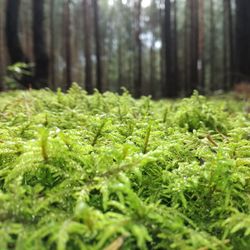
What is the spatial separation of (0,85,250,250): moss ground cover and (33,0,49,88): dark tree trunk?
21.5ft

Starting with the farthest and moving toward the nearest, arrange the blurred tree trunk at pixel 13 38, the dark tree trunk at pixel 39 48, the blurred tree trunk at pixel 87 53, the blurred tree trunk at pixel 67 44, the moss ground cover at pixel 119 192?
the blurred tree trunk at pixel 67 44 → the blurred tree trunk at pixel 87 53 → the dark tree trunk at pixel 39 48 → the blurred tree trunk at pixel 13 38 → the moss ground cover at pixel 119 192

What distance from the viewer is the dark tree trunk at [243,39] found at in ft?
36.2

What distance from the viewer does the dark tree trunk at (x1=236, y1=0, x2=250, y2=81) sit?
11.0 m

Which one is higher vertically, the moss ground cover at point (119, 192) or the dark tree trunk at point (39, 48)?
the dark tree trunk at point (39, 48)

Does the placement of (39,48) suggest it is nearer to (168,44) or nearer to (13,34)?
(13,34)

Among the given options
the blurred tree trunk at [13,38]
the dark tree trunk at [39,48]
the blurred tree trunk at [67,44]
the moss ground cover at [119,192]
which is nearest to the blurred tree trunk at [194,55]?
the blurred tree trunk at [67,44]

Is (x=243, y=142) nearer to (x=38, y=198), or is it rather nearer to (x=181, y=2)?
(x=38, y=198)

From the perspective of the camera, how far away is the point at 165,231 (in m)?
1.01

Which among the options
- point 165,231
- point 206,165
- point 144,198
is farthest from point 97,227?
point 206,165

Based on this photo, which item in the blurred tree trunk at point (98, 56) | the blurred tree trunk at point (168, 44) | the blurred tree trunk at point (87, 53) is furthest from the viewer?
the blurred tree trunk at point (87, 53)

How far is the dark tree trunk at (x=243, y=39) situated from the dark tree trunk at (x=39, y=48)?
5812 mm

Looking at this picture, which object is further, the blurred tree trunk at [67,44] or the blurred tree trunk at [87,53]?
the blurred tree trunk at [67,44]

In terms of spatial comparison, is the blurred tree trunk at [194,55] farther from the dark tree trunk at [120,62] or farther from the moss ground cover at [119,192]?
the dark tree trunk at [120,62]

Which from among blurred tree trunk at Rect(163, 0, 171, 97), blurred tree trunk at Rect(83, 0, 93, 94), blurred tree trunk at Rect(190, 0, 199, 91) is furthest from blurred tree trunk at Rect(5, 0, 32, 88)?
blurred tree trunk at Rect(83, 0, 93, 94)
